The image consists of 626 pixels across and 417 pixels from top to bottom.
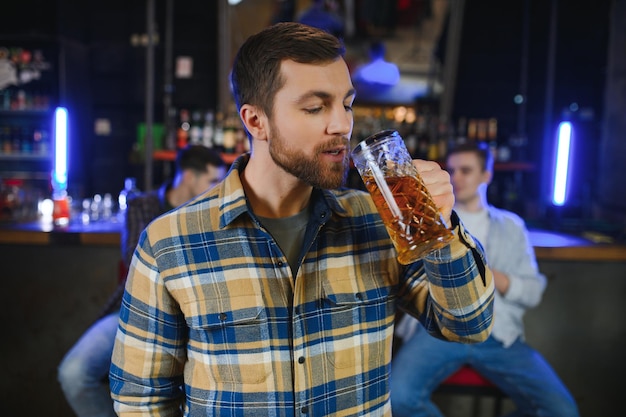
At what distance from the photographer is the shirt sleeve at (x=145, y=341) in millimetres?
1100

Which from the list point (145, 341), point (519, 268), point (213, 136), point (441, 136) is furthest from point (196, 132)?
point (145, 341)

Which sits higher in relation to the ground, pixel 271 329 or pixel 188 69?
pixel 188 69

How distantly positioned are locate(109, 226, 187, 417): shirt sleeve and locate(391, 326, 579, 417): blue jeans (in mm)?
1232

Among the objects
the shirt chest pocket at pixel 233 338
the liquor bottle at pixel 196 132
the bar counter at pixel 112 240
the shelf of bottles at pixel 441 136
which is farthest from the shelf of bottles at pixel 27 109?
the shirt chest pocket at pixel 233 338

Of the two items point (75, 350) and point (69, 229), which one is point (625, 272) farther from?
point (69, 229)

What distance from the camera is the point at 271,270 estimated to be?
1124mm

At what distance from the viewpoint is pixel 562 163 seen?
3529mm

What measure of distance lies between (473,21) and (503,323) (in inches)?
176

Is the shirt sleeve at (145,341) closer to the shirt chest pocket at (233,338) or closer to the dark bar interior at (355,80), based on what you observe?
the shirt chest pocket at (233,338)

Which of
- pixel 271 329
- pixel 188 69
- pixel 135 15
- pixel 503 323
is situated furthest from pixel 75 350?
pixel 135 15

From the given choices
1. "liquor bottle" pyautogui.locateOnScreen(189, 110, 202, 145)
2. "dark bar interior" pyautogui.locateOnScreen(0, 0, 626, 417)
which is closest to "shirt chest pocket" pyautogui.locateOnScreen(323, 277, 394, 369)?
"dark bar interior" pyautogui.locateOnScreen(0, 0, 626, 417)

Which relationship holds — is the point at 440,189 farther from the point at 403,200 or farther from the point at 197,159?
the point at 197,159

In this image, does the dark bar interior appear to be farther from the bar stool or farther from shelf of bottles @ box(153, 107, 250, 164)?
the bar stool

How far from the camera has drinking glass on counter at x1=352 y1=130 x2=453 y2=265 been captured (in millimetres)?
977
